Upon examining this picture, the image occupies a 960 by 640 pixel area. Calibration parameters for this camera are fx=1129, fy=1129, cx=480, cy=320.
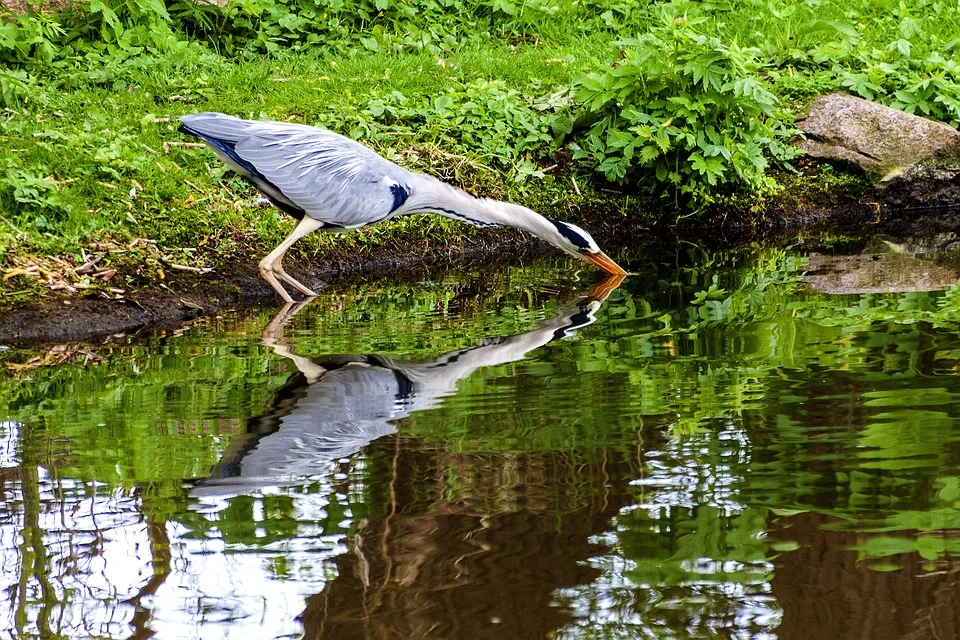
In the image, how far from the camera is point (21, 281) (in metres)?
6.61

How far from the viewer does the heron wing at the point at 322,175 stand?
22.9 ft

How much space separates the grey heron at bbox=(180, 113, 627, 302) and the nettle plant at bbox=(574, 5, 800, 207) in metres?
2.20

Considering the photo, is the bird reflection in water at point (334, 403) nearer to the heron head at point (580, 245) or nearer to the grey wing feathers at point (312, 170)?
the grey wing feathers at point (312, 170)

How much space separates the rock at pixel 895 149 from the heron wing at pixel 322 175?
468cm

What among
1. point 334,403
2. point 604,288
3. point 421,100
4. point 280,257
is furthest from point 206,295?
point 421,100

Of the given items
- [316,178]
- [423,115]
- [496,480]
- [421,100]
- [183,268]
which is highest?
[421,100]

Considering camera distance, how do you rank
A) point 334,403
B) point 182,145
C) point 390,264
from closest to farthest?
point 334,403, point 390,264, point 182,145

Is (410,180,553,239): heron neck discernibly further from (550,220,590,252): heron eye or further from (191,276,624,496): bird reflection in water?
(191,276,624,496): bird reflection in water

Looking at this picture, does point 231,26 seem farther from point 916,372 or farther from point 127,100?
point 916,372

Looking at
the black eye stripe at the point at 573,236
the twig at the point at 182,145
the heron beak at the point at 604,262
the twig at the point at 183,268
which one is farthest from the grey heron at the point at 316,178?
the twig at the point at 182,145

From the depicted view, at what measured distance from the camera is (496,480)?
376cm

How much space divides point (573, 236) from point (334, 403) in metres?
3.26

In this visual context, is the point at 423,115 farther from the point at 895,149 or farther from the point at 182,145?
the point at 895,149

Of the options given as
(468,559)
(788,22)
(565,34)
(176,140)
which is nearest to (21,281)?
(176,140)
